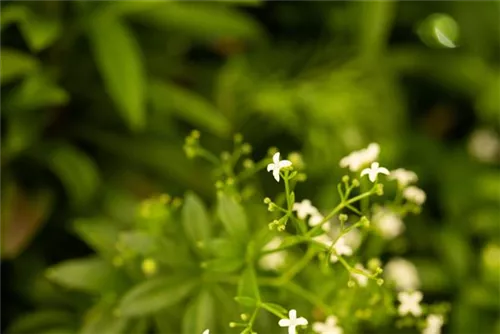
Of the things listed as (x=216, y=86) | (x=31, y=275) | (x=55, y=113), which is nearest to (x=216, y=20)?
(x=216, y=86)

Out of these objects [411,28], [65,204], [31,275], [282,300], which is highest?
[411,28]

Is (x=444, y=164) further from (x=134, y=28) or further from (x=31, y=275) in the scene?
(x=31, y=275)

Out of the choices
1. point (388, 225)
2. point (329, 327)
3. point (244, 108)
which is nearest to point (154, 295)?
point (329, 327)

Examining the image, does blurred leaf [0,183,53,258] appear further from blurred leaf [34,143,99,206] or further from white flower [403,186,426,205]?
white flower [403,186,426,205]

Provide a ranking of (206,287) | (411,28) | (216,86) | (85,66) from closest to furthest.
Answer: (206,287), (85,66), (216,86), (411,28)

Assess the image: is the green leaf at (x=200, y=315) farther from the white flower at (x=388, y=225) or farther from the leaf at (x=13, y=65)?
the leaf at (x=13, y=65)

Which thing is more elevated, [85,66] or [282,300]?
[85,66]

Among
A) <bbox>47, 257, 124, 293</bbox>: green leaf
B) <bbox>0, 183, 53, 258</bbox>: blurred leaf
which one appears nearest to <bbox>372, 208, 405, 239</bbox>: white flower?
<bbox>47, 257, 124, 293</bbox>: green leaf

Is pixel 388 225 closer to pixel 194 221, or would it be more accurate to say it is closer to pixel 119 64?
pixel 194 221
